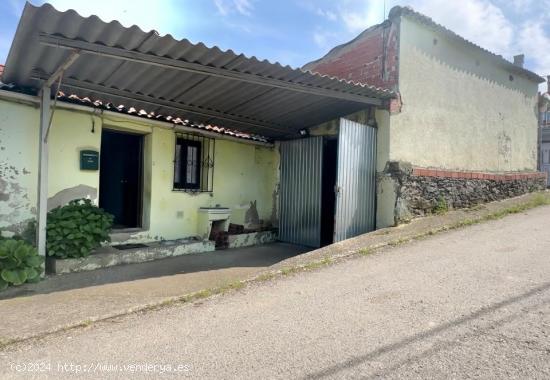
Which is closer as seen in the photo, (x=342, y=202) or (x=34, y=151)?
(x=34, y=151)

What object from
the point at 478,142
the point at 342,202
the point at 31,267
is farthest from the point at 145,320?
the point at 478,142

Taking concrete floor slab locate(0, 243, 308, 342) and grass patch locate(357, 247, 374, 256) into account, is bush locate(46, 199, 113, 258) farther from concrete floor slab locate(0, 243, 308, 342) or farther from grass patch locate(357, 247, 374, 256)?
grass patch locate(357, 247, 374, 256)

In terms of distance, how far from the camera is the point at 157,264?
6184 millimetres

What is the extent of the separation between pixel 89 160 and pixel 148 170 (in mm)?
1132

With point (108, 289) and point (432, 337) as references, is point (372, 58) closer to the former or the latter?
point (432, 337)

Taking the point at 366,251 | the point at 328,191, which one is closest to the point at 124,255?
the point at 366,251

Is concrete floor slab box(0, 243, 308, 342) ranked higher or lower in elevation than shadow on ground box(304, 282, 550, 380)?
lower

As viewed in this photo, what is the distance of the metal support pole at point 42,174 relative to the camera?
5.21 meters

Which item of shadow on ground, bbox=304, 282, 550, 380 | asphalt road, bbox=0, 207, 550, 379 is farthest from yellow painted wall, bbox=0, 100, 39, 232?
shadow on ground, bbox=304, 282, 550, 380

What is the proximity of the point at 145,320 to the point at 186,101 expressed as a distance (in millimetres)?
3965

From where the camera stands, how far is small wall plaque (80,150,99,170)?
6.16 meters

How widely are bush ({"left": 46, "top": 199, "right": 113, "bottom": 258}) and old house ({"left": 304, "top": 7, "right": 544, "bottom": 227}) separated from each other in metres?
5.07

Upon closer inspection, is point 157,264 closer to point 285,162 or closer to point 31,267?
point 31,267

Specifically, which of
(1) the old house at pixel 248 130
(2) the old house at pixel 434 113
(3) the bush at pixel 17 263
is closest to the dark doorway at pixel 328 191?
(1) the old house at pixel 248 130
